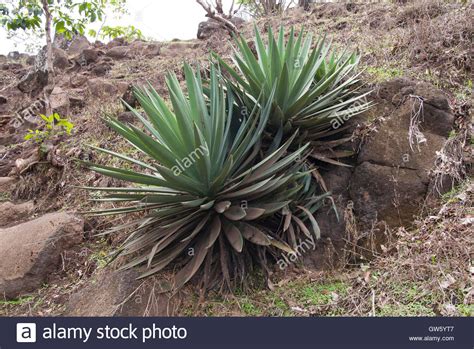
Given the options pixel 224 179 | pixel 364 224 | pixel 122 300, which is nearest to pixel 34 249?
pixel 122 300

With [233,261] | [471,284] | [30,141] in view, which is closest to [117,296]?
[233,261]

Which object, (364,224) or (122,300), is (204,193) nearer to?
(122,300)

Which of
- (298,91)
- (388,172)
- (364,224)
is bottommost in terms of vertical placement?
(364,224)

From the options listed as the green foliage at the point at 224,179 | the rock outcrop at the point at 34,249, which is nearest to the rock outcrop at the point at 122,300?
the green foliage at the point at 224,179

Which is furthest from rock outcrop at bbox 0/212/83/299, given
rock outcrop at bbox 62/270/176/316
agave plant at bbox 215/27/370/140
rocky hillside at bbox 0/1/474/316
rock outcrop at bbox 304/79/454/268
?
rock outcrop at bbox 304/79/454/268

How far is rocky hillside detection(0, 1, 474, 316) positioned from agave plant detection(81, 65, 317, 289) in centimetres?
21

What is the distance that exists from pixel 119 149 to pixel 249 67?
8.53ft

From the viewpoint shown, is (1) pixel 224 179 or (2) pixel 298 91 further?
(2) pixel 298 91

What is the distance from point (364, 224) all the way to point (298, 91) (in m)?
1.24

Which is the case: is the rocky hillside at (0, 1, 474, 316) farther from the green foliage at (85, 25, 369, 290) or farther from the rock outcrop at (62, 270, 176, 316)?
the green foliage at (85, 25, 369, 290)

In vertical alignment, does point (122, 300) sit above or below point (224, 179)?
below

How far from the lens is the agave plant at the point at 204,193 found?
3.02m

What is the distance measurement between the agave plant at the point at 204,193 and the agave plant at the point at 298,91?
Result: 300mm

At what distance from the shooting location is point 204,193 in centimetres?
309
